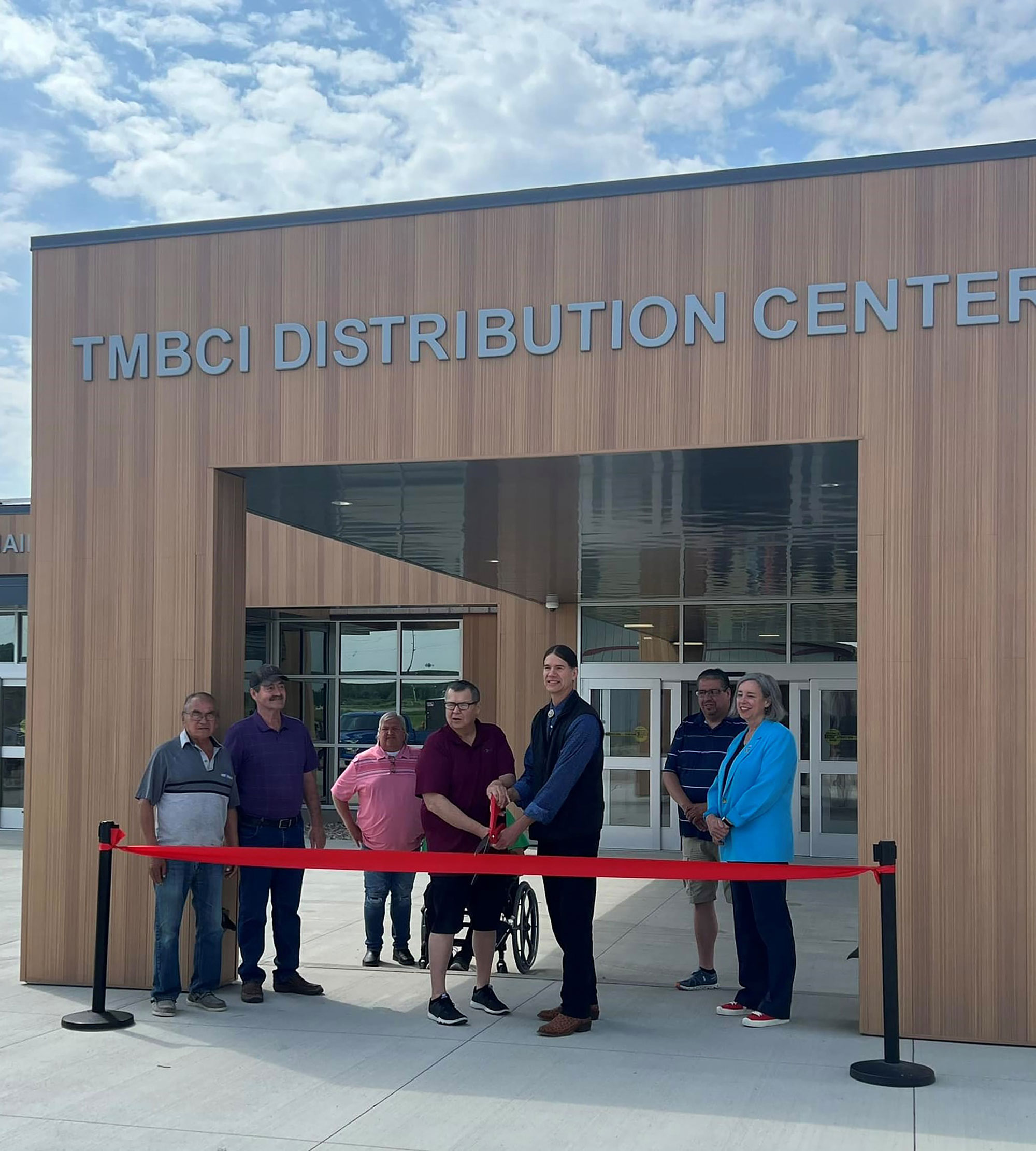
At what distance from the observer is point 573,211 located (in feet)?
23.7

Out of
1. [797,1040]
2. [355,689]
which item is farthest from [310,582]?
[797,1040]

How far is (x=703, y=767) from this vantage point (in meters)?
8.12

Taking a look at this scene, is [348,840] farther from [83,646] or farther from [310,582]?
[83,646]

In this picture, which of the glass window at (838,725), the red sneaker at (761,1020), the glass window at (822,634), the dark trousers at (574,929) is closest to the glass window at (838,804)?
the glass window at (838,725)

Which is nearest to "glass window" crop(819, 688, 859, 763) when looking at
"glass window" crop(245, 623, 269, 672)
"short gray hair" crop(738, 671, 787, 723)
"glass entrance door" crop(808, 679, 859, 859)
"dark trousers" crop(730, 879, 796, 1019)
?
"glass entrance door" crop(808, 679, 859, 859)

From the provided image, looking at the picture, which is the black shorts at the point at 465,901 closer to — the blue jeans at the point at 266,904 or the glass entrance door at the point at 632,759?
the blue jeans at the point at 266,904

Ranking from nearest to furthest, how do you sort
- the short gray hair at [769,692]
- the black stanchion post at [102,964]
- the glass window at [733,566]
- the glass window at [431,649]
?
the black stanchion post at [102,964], the short gray hair at [769,692], the glass window at [733,566], the glass window at [431,649]

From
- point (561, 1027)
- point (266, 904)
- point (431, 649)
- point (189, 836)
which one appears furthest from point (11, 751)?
point (561, 1027)

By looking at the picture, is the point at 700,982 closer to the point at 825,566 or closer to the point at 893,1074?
the point at 893,1074

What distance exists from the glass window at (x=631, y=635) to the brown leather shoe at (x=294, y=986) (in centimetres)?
→ 905

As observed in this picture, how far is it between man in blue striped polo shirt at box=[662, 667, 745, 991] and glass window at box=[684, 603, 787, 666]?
24.7ft

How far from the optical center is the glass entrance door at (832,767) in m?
15.3

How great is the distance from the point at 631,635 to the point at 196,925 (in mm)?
9732

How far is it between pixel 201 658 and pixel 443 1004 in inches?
93.5
